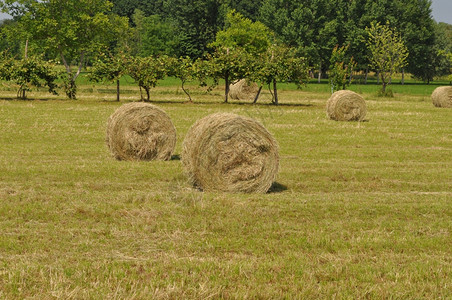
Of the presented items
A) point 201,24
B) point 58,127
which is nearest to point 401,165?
point 58,127

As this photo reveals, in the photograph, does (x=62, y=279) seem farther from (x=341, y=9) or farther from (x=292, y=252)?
(x=341, y=9)

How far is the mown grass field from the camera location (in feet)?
22.2

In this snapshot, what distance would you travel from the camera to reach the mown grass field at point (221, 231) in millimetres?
6762

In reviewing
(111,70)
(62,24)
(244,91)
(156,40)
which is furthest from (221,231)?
(156,40)

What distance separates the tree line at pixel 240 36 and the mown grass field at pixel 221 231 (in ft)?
88.3

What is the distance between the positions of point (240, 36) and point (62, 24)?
35025 millimetres

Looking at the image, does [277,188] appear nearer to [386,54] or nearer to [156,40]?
[386,54]

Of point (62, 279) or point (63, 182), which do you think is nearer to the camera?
point (62, 279)

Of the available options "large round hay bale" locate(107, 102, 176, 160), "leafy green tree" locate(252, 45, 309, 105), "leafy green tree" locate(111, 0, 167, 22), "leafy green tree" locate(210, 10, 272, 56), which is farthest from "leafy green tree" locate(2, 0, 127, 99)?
"leafy green tree" locate(111, 0, 167, 22)

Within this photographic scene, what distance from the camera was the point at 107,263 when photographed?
7.44m

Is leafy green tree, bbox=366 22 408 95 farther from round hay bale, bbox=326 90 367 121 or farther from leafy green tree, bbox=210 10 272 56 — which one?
round hay bale, bbox=326 90 367 121

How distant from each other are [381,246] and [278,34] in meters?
94.1

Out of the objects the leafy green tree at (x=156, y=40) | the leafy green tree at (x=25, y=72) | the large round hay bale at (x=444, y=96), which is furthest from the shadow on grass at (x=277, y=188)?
the leafy green tree at (x=156, y=40)

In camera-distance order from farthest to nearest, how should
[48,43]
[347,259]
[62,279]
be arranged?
[48,43], [347,259], [62,279]
